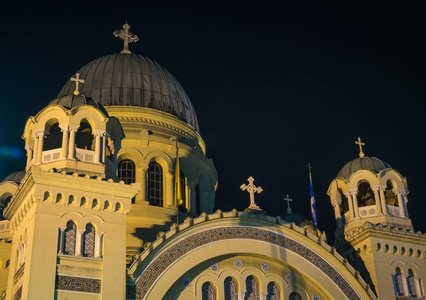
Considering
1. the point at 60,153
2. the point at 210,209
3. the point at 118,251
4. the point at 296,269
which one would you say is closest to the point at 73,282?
the point at 118,251

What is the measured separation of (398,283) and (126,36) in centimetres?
1989

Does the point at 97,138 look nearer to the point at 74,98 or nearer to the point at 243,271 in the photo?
the point at 74,98

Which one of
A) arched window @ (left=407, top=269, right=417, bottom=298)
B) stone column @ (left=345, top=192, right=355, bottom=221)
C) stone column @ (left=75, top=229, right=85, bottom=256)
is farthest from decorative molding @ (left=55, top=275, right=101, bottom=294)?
arched window @ (left=407, top=269, right=417, bottom=298)

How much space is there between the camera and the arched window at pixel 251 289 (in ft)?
94.8

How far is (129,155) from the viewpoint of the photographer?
34.9m

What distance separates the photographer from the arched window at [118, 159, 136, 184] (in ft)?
113

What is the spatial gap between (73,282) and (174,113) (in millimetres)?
15323

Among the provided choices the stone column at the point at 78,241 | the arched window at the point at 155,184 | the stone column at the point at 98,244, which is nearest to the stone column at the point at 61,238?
the stone column at the point at 78,241

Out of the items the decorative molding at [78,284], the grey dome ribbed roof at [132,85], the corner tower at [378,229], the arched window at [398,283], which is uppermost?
the grey dome ribbed roof at [132,85]

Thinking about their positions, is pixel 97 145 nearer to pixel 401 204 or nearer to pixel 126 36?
pixel 126 36

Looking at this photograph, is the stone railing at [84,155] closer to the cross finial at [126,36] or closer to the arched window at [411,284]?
the cross finial at [126,36]

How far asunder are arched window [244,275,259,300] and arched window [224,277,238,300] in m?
0.47

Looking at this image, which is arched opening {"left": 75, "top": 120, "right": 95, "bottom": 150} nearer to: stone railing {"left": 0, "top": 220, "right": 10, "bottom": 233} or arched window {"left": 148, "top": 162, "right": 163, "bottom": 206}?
arched window {"left": 148, "top": 162, "right": 163, "bottom": 206}

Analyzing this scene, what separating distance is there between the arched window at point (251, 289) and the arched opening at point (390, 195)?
950cm
